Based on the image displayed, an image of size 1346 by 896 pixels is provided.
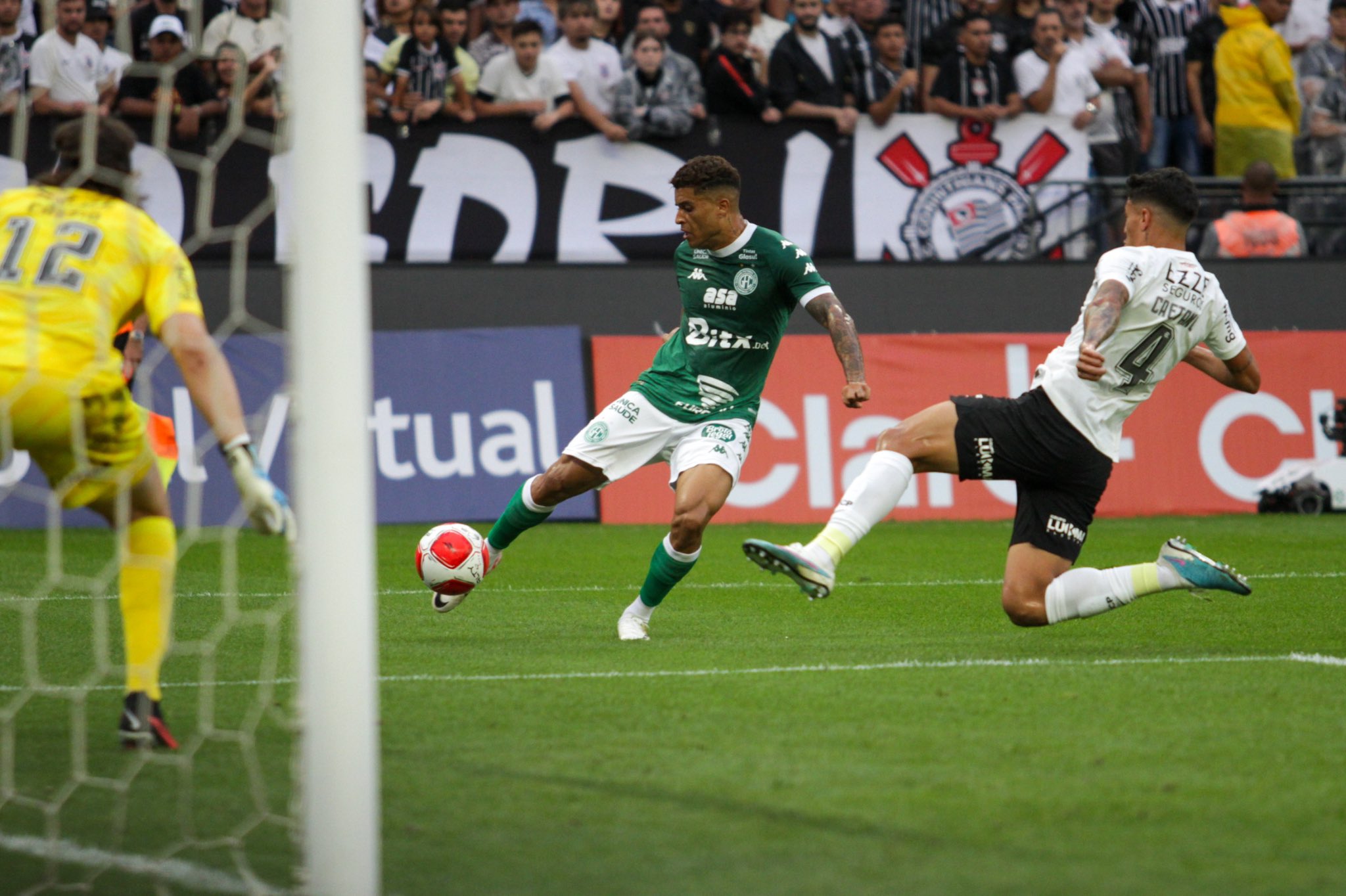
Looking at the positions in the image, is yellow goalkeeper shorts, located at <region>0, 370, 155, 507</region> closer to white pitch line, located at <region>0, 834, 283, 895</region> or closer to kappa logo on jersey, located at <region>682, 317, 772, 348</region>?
white pitch line, located at <region>0, 834, 283, 895</region>

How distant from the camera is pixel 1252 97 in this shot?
15.3 m

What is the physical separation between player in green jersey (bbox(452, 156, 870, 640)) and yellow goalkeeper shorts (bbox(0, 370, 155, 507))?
104 inches

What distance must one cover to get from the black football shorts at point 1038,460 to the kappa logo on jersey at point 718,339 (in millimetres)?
1027

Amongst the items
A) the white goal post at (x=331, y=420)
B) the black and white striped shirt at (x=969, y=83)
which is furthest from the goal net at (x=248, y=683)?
the black and white striped shirt at (x=969, y=83)

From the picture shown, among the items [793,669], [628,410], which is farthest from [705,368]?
[793,669]

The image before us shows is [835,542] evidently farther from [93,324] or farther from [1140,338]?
[93,324]

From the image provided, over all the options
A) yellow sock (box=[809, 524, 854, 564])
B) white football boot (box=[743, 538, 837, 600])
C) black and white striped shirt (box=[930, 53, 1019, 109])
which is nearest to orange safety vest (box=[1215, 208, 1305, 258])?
black and white striped shirt (box=[930, 53, 1019, 109])

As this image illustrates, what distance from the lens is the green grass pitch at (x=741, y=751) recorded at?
3.59m

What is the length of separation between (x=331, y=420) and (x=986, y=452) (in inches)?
142

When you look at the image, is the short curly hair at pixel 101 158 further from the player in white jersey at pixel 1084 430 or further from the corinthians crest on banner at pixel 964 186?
the corinthians crest on banner at pixel 964 186

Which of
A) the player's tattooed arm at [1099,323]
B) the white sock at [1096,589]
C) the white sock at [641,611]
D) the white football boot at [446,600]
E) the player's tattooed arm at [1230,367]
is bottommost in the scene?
the white football boot at [446,600]

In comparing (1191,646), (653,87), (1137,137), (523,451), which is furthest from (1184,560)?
(1137,137)

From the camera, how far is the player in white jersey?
6355mm

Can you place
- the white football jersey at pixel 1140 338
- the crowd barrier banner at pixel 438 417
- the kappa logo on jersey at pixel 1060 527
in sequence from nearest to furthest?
the white football jersey at pixel 1140 338 → the kappa logo on jersey at pixel 1060 527 → the crowd barrier banner at pixel 438 417
